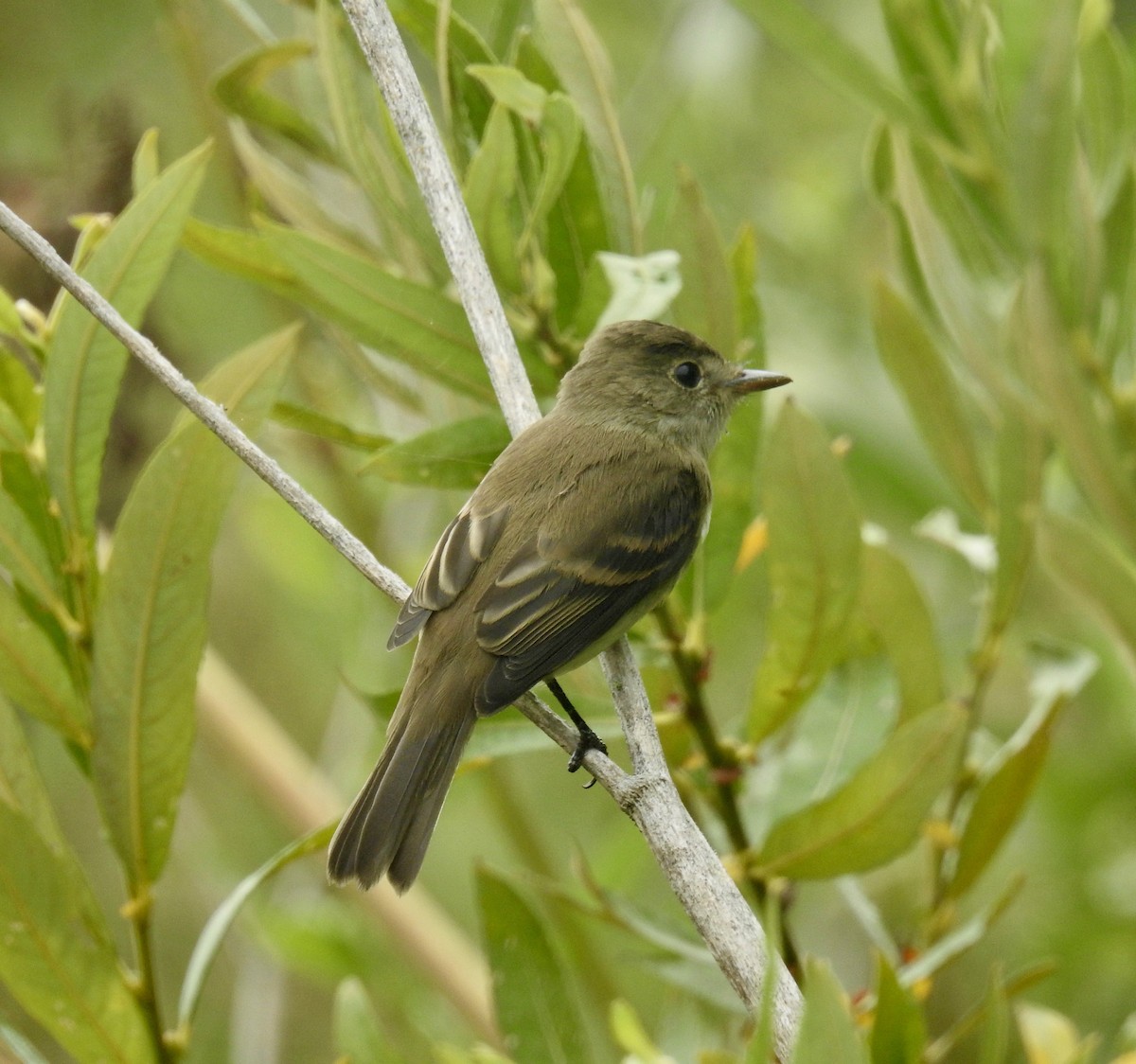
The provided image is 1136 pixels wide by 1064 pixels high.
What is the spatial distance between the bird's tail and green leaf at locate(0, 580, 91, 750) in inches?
19.2

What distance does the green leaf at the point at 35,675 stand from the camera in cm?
238

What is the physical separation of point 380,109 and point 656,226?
65cm

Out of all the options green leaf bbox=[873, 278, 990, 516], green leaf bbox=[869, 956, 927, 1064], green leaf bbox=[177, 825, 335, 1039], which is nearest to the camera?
green leaf bbox=[869, 956, 927, 1064]

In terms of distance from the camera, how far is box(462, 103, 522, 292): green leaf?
260cm

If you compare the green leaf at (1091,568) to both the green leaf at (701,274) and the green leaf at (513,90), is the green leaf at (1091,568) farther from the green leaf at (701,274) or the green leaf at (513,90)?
the green leaf at (513,90)

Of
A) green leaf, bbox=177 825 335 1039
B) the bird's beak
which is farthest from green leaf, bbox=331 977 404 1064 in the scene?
the bird's beak

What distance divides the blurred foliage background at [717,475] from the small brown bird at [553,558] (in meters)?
0.11

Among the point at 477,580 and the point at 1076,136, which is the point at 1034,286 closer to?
the point at 1076,136

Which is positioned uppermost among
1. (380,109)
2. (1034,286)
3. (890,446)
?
(380,109)

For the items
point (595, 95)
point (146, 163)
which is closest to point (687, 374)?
point (595, 95)

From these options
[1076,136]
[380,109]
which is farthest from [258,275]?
[1076,136]

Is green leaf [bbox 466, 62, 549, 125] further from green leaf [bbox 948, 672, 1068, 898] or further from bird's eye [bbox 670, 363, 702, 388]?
green leaf [bbox 948, 672, 1068, 898]

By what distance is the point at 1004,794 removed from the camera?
9.04 ft

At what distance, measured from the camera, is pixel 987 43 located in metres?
3.17
